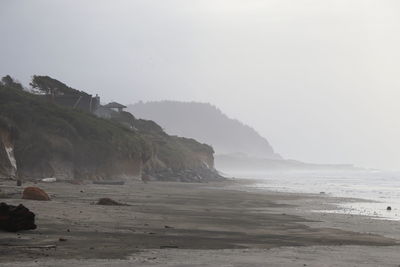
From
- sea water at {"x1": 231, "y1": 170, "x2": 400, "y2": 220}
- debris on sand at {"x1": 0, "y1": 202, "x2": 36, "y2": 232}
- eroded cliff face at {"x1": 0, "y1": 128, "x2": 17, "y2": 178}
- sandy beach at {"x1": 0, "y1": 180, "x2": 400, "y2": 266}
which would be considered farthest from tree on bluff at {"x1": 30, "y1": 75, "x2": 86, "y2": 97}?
debris on sand at {"x1": 0, "y1": 202, "x2": 36, "y2": 232}

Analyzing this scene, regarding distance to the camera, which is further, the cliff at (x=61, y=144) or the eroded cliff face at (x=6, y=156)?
the cliff at (x=61, y=144)

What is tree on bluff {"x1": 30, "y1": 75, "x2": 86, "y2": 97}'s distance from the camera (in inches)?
2648

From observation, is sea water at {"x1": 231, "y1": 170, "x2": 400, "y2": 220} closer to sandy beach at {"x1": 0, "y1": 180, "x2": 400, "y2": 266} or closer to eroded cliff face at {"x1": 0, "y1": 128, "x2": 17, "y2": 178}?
sandy beach at {"x1": 0, "y1": 180, "x2": 400, "y2": 266}

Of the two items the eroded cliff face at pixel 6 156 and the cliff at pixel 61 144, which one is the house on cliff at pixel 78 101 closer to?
the cliff at pixel 61 144

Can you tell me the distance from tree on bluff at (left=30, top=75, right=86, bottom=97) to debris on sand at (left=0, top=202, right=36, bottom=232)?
2260 inches

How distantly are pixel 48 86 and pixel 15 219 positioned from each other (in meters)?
59.5

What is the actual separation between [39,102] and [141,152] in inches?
459

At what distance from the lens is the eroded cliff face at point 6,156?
35.0 meters

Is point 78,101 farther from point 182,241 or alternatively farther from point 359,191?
point 182,241

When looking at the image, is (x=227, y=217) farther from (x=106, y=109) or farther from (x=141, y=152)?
(x=106, y=109)

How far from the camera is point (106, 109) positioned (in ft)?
306

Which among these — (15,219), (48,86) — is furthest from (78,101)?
(15,219)

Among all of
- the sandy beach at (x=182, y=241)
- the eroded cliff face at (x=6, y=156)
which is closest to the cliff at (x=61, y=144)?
the eroded cliff face at (x=6, y=156)

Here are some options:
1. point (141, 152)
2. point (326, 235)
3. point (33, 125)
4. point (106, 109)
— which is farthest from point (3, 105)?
point (106, 109)
